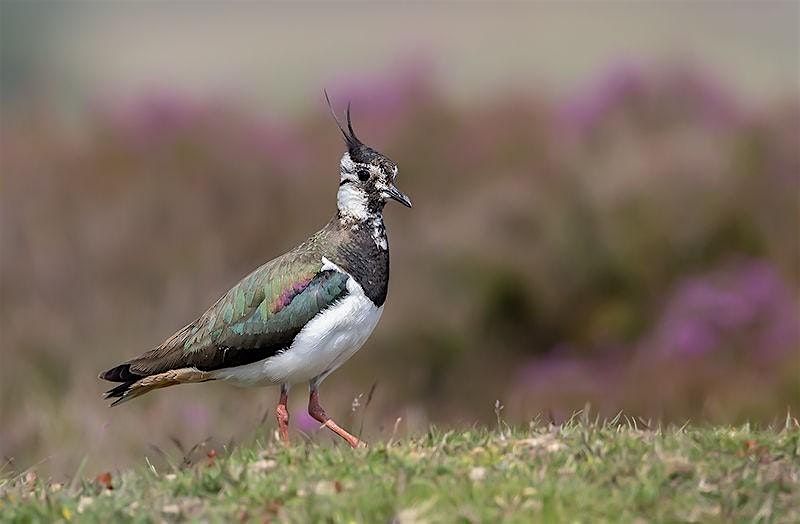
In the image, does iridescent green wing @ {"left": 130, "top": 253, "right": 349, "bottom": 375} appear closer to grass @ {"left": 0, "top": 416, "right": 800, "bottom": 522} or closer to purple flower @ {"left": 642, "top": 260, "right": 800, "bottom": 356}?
grass @ {"left": 0, "top": 416, "right": 800, "bottom": 522}

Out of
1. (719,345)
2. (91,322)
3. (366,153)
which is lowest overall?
(719,345)

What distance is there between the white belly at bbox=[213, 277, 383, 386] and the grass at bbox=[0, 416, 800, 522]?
768 mm

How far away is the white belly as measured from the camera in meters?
8.19

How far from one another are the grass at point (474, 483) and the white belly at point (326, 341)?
768 mm

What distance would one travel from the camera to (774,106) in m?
25.3

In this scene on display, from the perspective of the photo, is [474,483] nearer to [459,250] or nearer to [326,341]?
[326,341]

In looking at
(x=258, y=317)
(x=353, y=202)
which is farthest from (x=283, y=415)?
(x=353, y=202)

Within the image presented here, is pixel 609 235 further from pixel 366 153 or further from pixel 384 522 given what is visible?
pixel 384 522

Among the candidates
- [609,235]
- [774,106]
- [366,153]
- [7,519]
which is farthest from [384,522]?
[774,106]

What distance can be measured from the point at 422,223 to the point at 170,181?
4.34m

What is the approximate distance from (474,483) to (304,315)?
6.40ft

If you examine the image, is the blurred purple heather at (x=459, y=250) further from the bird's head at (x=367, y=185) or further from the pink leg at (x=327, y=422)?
the bird's head at (x=367, y=185)

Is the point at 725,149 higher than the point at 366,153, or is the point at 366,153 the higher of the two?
the point at 366,153

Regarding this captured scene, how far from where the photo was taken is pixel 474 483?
21.8 feet
